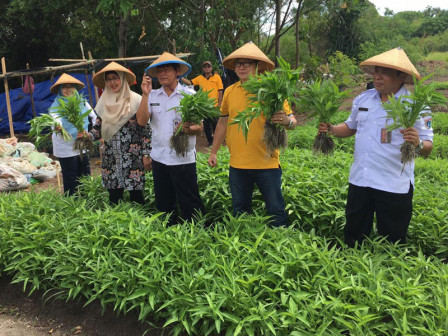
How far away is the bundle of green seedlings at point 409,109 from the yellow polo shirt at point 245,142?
0.85m

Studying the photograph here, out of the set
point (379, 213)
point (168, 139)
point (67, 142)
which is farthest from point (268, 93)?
point (67, 142)

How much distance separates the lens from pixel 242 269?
9.60 ft

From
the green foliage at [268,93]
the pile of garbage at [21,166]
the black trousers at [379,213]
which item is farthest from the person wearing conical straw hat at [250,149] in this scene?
the pile of garbage at [21,166]

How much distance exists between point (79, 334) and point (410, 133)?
2.67m

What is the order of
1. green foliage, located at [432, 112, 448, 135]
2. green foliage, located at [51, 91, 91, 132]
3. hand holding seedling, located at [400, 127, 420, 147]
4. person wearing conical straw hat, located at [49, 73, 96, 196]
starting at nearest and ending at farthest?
1. hand holding seedling, located at [400, 127, 420, 147]
2. green foliage, located at [51, 91, 91, 132]
3. person wearing conical straw hat, located at [49, 73, 96, 196]
4. green foliage, located at [432, 112, 448, 135]

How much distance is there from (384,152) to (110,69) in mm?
2585

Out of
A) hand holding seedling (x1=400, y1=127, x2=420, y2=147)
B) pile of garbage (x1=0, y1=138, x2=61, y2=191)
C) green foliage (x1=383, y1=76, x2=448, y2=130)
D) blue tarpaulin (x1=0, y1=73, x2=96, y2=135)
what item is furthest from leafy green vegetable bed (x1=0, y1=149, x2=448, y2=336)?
blue tarpaulin (x1=0, y1=73, x2=96, y2=135)

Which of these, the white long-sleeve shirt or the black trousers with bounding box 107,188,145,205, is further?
the black trousers with bounding box 107,188,145,205

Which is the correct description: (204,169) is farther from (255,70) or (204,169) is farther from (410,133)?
(410,133)

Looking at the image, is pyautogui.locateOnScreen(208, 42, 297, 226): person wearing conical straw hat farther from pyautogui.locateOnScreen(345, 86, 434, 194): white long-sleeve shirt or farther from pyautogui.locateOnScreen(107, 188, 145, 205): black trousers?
pyautogui.locateOnScreen(107, 188, 145, 205): black trousers

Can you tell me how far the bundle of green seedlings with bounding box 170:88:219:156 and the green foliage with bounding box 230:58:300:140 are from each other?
→ 0.49 m

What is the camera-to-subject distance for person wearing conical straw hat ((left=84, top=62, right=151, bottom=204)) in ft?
13.4

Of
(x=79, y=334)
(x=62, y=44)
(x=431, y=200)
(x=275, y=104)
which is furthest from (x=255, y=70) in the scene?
(x=62, y=44)

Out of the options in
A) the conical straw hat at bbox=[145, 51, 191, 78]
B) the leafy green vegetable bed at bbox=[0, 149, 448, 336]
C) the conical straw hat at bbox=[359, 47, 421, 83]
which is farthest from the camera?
the conical straw hat at bbox=[145, 51, 191, 78]
